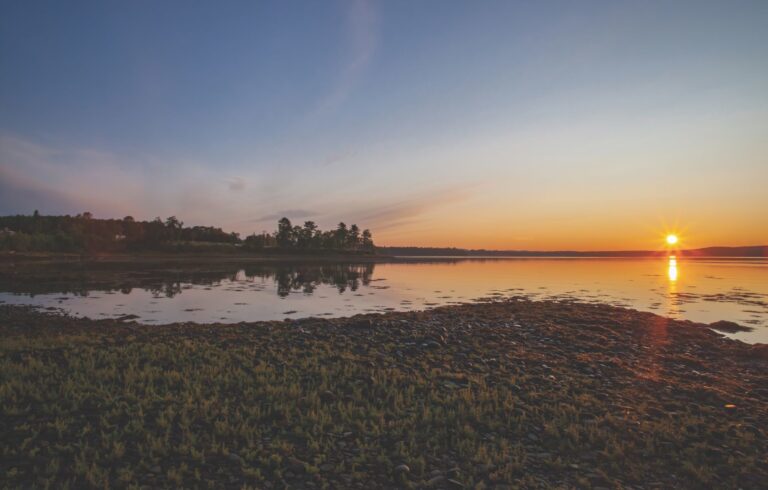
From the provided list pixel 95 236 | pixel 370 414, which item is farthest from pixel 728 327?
pixel 95 236

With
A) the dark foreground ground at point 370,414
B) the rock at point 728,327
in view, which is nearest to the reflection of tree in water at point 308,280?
the dark foreground ground at point 370,414

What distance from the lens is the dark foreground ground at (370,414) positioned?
7.61 metres

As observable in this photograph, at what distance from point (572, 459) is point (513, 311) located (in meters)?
21.2

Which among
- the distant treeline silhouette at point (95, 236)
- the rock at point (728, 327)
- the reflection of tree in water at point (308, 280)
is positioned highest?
the distant treeline silhouette at point (95, 236)

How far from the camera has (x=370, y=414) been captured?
9.95 meters

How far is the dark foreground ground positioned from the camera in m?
7.61

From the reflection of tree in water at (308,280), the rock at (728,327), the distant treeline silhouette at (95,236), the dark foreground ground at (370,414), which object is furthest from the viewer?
the distant treeline silhouette at (95,236)

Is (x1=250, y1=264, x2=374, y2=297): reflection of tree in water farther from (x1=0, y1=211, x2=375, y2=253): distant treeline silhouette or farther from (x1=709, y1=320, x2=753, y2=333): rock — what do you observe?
(x1=0, y1=211, x2=375, y2=253): distant treeline silhouette

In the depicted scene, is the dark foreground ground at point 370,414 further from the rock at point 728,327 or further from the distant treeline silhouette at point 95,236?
the distant treeline silhouette at point 95,236

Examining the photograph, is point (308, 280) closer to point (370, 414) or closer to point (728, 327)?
point (728, 327)

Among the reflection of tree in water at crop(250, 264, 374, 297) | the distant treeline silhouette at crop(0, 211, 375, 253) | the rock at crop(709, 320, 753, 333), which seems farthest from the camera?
the distant treeline silhouette at crop(0, 211, 375, 253)

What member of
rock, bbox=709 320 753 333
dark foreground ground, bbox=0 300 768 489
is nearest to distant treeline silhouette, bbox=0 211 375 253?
dark foreground ground, bbox=0 300 768 489

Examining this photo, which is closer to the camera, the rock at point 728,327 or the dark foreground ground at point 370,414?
the dark foreground ground at point 370,414

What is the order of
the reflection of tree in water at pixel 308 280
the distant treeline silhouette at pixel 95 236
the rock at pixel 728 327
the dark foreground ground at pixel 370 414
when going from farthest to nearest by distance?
the distant treeline silhouette at pixel 95 236, the reflection of tree in water at pixel 308 280, the rock at pixel 728 327, the dark foreground ground at pixel 370 414
